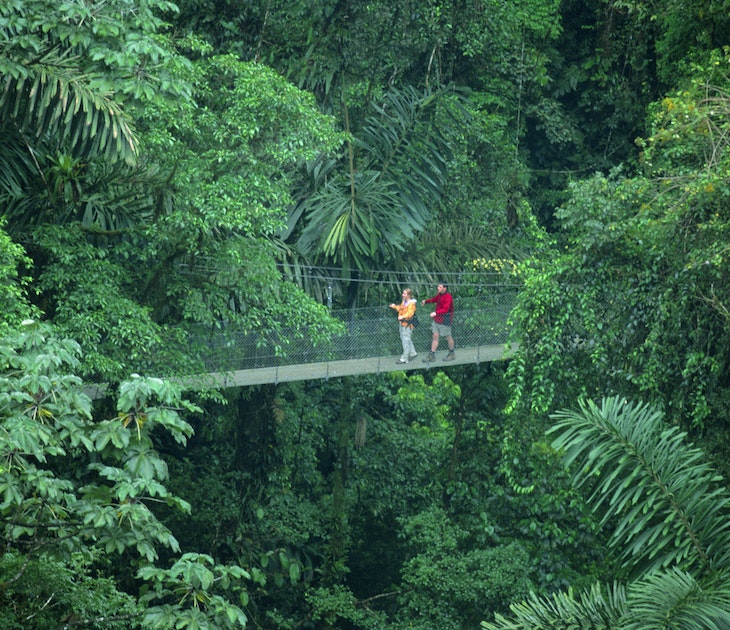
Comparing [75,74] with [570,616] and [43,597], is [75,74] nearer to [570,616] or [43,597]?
[43,597]

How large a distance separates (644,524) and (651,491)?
0.58 ft

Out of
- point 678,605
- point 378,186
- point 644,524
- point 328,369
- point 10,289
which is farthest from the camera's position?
point 378,186

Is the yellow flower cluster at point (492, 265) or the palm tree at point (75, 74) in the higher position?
the palm tree at point (75, 74)

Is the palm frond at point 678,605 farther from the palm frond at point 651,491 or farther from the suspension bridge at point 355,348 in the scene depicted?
the suspension bridge at point 355,348

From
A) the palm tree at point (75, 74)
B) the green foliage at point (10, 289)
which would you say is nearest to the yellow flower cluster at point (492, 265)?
the palm tree at point (75, 74)

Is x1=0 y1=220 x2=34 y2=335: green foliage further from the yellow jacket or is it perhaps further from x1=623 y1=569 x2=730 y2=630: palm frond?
x1=623 y1=569 x2=730 y2=630: palm frond

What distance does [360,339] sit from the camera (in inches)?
480

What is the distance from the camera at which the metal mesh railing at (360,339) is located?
11.2 m

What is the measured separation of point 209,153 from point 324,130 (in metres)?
1.17

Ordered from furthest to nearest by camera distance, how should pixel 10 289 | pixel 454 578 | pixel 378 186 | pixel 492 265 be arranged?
1. pixel 492 265
2. pixel 378 186
3. pixel 454 578
4. pixel 10 289

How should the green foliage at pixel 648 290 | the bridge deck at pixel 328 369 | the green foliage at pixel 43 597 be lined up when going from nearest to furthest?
the green foliage at pixel 43 597 < the green foliage at pixel 648 290 < the bridge deck at pixel 328 369

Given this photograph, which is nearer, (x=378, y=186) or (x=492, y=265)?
(x=378, y=186)

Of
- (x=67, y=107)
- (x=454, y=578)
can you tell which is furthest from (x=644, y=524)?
(x=454, y=578)

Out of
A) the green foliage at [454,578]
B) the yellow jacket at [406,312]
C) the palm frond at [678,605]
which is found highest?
the yellow jacket at [406,312]
